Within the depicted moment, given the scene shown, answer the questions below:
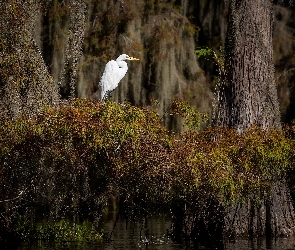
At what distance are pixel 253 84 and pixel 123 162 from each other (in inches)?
150

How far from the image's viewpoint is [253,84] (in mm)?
12492

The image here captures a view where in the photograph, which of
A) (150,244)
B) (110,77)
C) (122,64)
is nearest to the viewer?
(150,244)

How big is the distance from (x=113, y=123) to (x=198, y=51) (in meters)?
8.02

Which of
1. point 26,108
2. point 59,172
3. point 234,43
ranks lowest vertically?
point 59,172

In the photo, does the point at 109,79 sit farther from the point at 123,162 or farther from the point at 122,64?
the point at 123,162

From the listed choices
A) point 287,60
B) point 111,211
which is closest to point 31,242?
point 111,211

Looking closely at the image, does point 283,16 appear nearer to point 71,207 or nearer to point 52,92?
point 52,92

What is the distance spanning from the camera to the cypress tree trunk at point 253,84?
12078 mm

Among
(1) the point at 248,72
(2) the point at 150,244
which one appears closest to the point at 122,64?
(1) the point at 248,72

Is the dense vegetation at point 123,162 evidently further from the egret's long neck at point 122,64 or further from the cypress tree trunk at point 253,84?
the egret's long neck at point 122,64

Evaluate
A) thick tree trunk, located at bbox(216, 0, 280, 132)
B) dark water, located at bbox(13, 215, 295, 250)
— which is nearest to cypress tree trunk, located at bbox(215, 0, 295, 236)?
thick tree trunk, located at bbox(216, 0, 280, 132)

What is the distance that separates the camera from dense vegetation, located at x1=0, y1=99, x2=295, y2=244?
369 inches

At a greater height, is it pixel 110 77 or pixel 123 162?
pixel 110 77

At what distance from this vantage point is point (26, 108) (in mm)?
10828
